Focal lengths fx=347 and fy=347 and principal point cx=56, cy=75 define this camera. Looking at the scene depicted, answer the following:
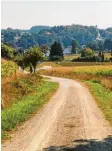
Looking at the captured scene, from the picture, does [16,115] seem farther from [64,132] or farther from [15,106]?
[64,132]

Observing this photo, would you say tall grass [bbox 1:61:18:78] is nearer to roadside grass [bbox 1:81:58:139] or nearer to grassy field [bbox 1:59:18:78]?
grassy field [bbox 1:59:18:78]

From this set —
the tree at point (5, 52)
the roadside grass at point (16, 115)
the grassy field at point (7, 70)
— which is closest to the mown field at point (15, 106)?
the roadside grass at point (16, 115)

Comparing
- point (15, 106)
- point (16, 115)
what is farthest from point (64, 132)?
point (15, 106)

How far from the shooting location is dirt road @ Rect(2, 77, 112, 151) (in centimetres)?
1480

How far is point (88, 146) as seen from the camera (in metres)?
14.7

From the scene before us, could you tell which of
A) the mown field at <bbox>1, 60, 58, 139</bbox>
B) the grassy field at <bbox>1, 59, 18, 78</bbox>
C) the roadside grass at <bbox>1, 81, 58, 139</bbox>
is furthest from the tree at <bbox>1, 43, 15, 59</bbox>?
the roadside grass at <bbox>1, 81, 58, 139</bbox>

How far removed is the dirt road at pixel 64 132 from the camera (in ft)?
48.5

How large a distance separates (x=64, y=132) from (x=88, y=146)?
3234 millimetres

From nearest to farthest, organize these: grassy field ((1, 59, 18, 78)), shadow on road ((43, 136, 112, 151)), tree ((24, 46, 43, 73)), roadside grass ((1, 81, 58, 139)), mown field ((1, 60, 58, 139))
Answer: shadow on road ((43, 136, 112, 151)) < roadside grass ((1, 81, 58, 139)) < mown field ((1, 60, 58, 139)) < grassy field ((1, 59, 18, 78)) < tree ((24, 46, 43, 73))

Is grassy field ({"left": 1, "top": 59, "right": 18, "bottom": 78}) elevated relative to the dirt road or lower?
elevated

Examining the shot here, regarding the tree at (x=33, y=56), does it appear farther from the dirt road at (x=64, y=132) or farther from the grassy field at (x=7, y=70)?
the dirt road at (x=64, y=132)

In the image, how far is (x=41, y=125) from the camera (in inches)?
774

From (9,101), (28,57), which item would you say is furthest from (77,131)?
(28,57)

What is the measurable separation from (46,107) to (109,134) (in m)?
10.4
